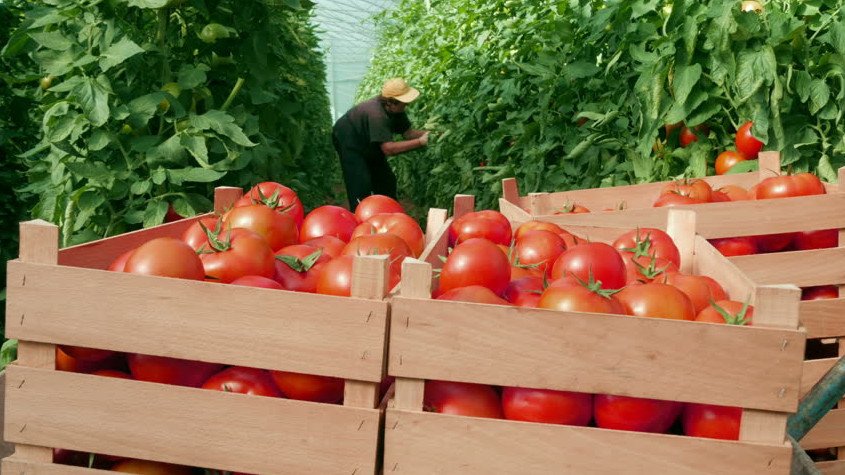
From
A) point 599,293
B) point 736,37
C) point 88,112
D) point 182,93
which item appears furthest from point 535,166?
point 599,293

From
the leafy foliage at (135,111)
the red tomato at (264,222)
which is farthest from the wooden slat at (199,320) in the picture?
the leafy foliage at (135,111)

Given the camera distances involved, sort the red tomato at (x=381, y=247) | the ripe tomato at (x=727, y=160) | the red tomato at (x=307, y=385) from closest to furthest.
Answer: the red tomato at (x=307, y=385)
the red tomato at (x=381, y=247)
the ripe tomato at (x=727, y=160)

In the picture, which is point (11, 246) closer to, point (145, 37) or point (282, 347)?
point (145, 37)

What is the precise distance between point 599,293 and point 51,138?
2.10 m

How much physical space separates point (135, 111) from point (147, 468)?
1706mm

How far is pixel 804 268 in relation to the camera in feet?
9.01

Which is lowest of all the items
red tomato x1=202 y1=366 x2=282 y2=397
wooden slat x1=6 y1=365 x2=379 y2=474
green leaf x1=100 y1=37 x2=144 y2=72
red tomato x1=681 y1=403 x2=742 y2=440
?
wooden slat x1=6 y1=365 x2=379 y2=474

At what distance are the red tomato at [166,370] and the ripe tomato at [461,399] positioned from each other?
46 cm

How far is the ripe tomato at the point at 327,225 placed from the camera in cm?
234

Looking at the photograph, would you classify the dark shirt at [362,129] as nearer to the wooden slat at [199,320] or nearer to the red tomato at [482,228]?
the red tomato at [482,228]

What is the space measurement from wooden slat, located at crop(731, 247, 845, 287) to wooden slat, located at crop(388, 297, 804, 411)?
132 cm

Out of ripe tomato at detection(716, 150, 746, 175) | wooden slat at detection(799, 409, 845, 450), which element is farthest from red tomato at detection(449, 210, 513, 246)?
ripe tomato at detection(716, 150, 746, 175)

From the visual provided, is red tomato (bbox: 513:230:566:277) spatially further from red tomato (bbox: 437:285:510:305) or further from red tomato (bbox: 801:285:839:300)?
red tomato (bbox: 801:285:839:300)

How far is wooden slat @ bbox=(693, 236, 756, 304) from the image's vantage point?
6.02 feet
